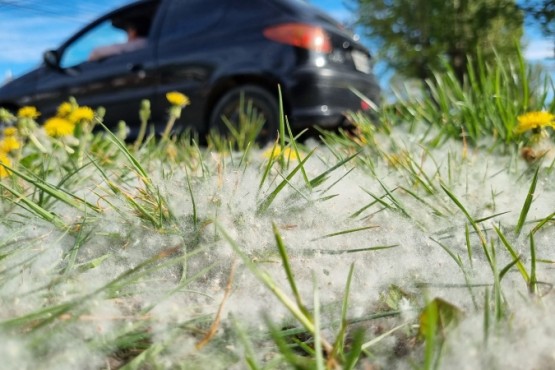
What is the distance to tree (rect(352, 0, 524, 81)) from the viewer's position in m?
15.7

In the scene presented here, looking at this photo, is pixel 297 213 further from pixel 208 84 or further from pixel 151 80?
pixel 151 80

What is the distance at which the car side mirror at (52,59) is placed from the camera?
5395 mm

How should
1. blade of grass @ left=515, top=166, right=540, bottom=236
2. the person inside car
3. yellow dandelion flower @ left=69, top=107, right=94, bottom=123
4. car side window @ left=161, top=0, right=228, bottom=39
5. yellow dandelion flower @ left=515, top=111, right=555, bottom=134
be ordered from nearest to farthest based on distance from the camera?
1. blade of grass @ left=515, top=166, right=540, bottom=236
2. yellow dandelion flower @ left=515, top=111, right=555, bottom=134
3. yellow dandelion flower @ left=69, top=107, right=94, bottom=123
4. car side window @ left=161, top=0, right=228, bottom=39
5. the person inside car

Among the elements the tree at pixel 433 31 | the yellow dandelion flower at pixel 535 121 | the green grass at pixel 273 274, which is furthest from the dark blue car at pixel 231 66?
the tree at pixel 433 31

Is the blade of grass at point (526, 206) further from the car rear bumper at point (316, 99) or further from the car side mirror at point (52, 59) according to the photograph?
the car side mirror at point (52, 59)

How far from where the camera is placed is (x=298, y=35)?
402cm

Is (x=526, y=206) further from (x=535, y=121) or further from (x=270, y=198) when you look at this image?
(x=535, y=121)

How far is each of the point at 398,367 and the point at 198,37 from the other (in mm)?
4123

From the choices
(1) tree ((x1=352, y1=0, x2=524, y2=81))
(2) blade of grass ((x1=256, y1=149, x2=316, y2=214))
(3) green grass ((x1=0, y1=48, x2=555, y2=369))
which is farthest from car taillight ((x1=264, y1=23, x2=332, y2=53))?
(1) tree ((x1=352, y1=0, x2=524, y2=81))

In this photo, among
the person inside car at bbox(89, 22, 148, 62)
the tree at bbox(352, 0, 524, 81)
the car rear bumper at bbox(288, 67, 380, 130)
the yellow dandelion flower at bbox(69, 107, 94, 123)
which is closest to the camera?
the yellow dandelion flower at bbox(69, 107, 94, 123)

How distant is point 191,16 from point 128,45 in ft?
2.56

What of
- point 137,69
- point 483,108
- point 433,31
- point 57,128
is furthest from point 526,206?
point 433,31

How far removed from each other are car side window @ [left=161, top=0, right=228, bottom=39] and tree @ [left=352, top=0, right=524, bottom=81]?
1153 cm

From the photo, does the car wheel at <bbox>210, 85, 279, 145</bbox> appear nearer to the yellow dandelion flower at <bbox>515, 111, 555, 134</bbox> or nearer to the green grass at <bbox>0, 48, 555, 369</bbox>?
the yellow dandelion flower at <bbox>515, 111, 555, 134</bbox>
